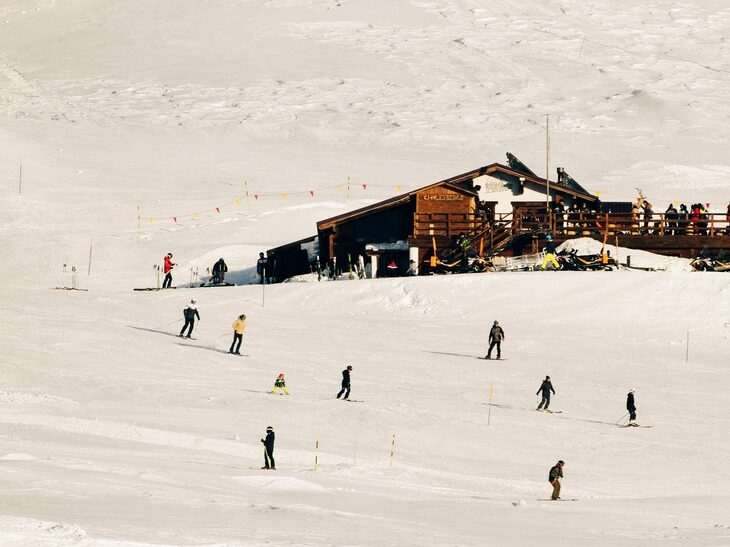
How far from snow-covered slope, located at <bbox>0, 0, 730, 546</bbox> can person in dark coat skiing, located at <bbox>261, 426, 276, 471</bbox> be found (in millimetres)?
604

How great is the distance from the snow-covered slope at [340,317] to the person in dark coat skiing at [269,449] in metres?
0.60

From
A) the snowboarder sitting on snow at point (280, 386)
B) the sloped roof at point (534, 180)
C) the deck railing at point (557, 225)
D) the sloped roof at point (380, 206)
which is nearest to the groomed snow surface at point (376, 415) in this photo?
the snowboarder sitting on snow at point (280, 386)

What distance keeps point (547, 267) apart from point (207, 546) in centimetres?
Result: 2767

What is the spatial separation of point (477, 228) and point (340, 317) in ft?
25.5

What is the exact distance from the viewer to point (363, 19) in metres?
104

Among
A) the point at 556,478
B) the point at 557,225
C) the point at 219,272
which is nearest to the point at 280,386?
the point at 556,478

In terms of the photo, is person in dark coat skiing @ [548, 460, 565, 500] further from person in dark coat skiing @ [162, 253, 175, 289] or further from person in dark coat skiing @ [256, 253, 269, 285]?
person in dark coat skiing @ [162, 253, 175, 289]

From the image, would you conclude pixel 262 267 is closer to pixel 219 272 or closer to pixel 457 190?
pixel 219 272

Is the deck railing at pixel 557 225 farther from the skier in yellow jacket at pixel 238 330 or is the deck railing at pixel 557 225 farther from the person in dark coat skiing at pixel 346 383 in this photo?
the person in dark coat skiing at pixel 346 383

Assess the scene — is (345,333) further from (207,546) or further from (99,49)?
(99,49)

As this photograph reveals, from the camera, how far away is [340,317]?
38.3 m

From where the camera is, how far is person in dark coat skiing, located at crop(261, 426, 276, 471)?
21.0m

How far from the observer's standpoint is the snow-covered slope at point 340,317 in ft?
62.1

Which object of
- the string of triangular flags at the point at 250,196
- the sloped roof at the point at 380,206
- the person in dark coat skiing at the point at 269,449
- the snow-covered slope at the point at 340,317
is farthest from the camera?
the string of triangular flags at the point at 250,196
